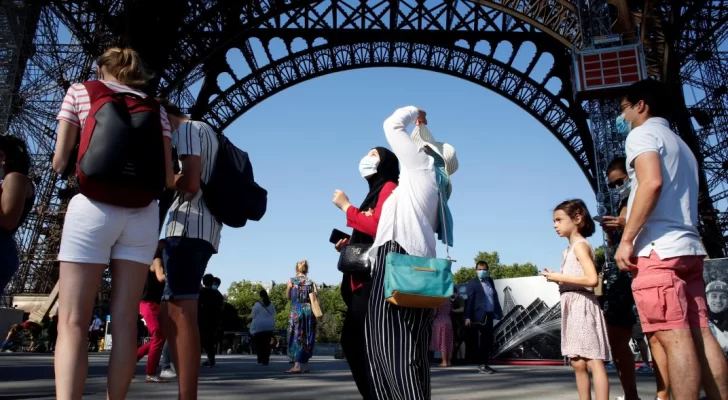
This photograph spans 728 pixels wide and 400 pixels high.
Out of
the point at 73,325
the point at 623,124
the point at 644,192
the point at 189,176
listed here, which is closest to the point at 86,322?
the point at 73,325

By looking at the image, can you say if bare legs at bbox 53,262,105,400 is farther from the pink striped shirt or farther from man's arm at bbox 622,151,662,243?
man's arm at bbox 622,151,662,243

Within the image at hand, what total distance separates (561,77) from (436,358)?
49.8ft

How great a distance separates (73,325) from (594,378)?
282cm

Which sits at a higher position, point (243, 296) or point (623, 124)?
point (243, 296)

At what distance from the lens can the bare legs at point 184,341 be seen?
3.13 metres

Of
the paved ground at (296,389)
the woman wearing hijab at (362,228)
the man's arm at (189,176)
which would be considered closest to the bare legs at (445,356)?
the paved ground at (296,389)

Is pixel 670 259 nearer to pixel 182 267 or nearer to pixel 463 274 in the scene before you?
pixel 182 267

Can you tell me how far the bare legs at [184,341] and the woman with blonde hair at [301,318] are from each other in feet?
19.5

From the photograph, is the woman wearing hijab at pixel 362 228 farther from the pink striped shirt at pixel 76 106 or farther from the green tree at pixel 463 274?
the green tree at pixel 463 274

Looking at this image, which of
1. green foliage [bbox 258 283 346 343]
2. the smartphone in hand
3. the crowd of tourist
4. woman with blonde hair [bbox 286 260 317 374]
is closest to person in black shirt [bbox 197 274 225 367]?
woman with blonde hair [bbox 286 260 317 374]

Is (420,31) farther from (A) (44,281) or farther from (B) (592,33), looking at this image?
(A) (44,281)

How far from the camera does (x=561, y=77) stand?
25.7 m

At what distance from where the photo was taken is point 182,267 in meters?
3.19

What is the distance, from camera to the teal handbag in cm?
288
